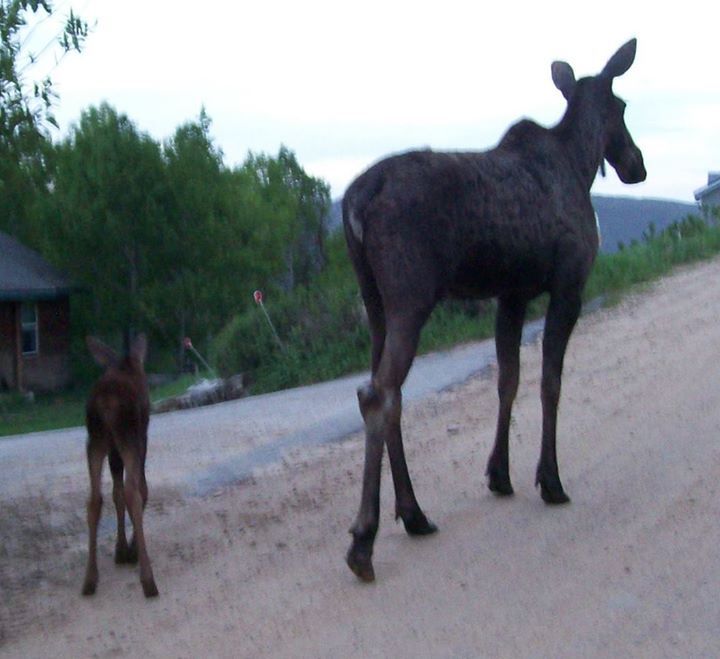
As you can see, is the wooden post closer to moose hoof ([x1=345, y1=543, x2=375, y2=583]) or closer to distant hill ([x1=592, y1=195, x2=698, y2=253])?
distant hill ([x1=592, y1=195, x2=698, y2=253])

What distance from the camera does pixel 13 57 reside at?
6742 mm

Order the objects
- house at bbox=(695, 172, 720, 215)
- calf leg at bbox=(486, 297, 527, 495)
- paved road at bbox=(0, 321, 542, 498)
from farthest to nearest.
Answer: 1. house at bbox=(695, 172, 720, 215)
2. paved road at bbox=(0, 321, 542, 498)
3. calf leg at bbox=(486, 297, 527, 495)

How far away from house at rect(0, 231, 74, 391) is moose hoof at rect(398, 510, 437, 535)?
80.7 ft

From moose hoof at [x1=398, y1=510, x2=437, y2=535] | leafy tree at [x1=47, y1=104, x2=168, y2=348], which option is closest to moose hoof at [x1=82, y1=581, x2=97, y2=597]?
moose hoof at [x1=398, y1=510, x2=437, y2=535]

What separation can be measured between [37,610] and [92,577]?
0.30 m

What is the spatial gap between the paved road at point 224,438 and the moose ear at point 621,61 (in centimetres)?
361

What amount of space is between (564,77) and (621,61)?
36 cm

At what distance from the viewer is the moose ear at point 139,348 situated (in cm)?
632

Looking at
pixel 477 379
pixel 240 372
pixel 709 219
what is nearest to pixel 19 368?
pixel 240 372

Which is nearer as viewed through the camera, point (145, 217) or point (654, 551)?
point (654, 551)

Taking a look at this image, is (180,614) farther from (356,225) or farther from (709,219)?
(709,219)

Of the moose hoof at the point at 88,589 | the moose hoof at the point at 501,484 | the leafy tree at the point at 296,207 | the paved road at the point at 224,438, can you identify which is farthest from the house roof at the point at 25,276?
the moose hoof at the point at 88,589

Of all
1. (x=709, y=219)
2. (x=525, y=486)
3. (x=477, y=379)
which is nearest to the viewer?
(x=525, y=486)

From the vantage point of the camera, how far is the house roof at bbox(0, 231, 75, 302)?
3011 centimetres
